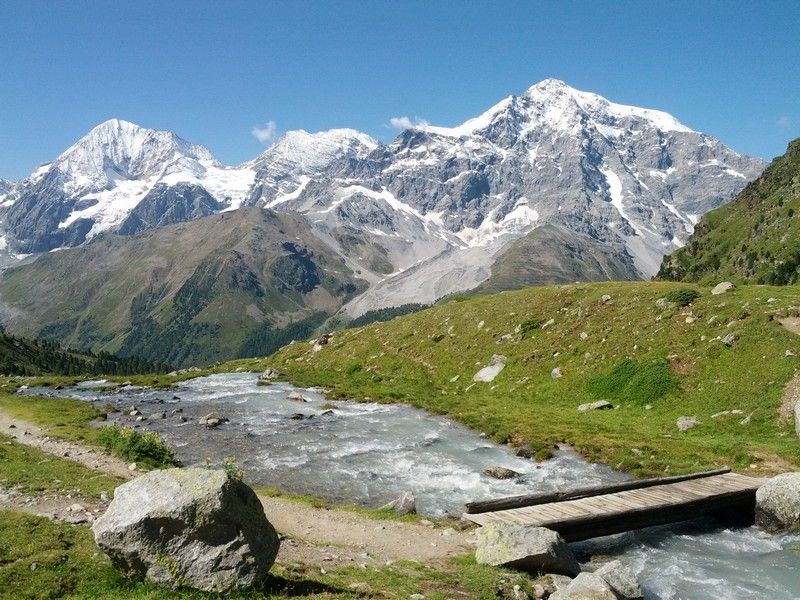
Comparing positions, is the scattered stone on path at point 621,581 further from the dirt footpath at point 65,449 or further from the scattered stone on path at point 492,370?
the scattered stone on path at point 492,370

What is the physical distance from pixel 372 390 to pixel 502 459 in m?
35.6

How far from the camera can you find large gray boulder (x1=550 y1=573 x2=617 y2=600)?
18.3 metres

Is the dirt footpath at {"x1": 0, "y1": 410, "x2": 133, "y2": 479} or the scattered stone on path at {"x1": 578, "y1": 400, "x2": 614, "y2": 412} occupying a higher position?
the scattered stone on path at {"x1": 578, "y1": 400, "x2": 614, "y2": 412}

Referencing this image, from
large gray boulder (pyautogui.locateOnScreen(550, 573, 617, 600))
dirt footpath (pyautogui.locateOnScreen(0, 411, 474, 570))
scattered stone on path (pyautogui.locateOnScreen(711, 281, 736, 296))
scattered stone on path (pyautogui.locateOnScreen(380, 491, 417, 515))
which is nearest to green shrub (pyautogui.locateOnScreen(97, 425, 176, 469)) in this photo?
dirt footpath (pyautogui.locateOnScreen(0, 411, 474, 570))

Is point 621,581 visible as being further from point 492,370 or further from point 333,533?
point 492,370

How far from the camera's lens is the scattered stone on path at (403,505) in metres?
30.1

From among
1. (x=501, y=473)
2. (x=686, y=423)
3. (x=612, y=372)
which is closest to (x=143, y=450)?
(x=501, y=473)

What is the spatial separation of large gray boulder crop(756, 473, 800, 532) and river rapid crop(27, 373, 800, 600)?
94cm

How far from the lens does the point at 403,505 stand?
3031 cm

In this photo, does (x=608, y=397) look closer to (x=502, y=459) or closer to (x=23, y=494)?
(x=502, y=459)

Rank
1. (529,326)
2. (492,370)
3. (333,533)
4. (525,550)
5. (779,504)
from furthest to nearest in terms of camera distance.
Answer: (529,326)
(492,370)
(779,504)
(333,533)
(525,550)

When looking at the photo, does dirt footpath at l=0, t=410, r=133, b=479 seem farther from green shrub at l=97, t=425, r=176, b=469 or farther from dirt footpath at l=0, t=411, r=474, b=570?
dirt footpath at l=0, t=411, r=474, b=570

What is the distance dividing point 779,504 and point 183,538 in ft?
94.0

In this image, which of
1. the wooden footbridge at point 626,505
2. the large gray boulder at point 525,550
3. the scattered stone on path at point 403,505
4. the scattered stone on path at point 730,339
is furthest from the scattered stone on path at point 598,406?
the large gray boulder at point 525,550
